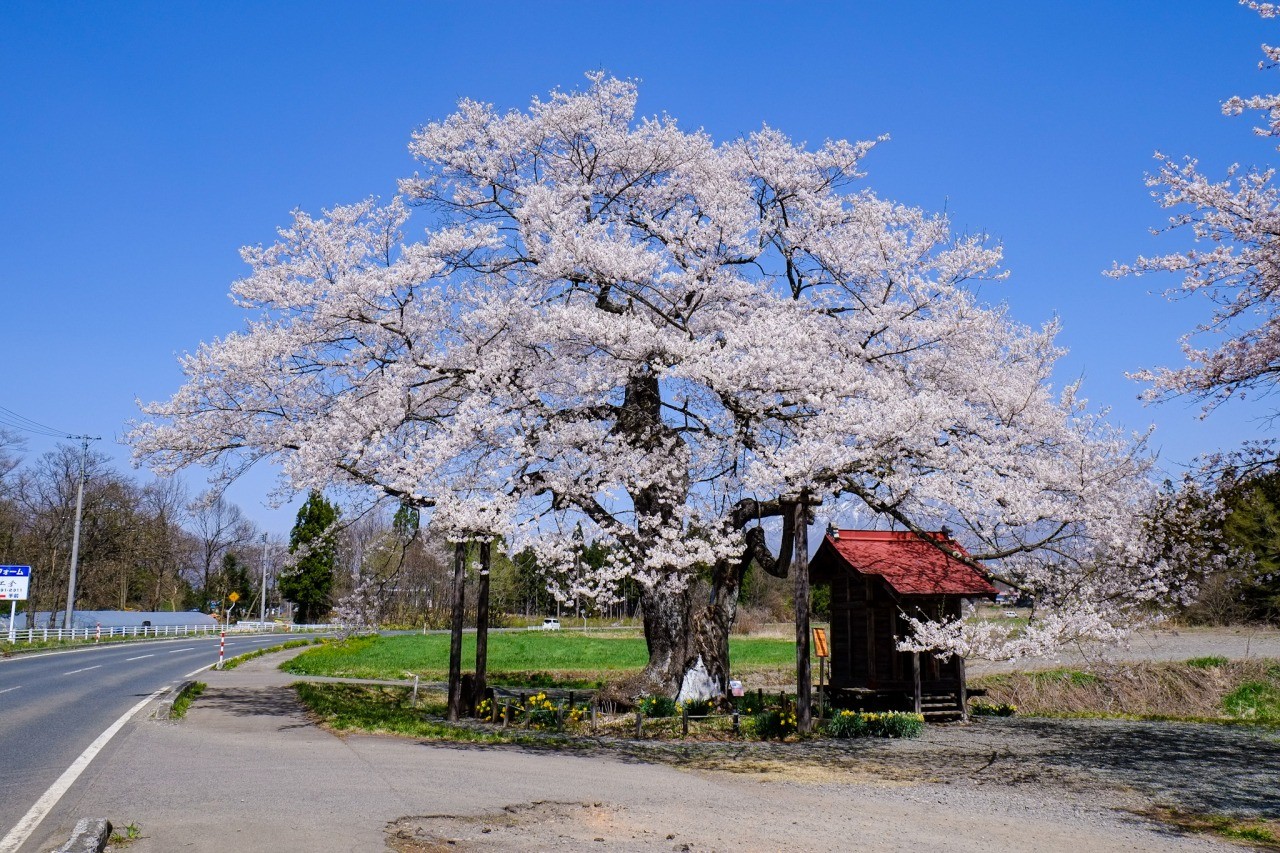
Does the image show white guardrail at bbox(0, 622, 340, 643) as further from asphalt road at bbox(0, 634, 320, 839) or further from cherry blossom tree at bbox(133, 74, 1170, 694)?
cherry blossom tree at bbox(133, 74, 1170, 694)

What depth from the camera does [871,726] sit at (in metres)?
16.1

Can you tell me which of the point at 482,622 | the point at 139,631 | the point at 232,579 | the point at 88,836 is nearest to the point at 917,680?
the point at 482,622

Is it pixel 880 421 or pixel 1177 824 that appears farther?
pixel 880 421

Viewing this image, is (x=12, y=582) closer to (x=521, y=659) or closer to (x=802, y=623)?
(x=521, y=659)

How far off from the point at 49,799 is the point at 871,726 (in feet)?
40.1

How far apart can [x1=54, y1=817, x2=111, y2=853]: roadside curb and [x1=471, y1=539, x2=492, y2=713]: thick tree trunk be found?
908 centimetres

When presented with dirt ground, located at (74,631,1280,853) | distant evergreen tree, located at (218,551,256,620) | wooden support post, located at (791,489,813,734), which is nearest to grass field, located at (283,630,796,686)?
wooden support post, located at (791,489,813,734)

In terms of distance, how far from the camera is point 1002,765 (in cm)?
1277

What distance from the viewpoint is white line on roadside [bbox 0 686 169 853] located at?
7.21 meters

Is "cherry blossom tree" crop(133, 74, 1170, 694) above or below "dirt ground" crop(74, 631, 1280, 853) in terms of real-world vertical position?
above

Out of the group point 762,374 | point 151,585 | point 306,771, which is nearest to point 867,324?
point 762,374

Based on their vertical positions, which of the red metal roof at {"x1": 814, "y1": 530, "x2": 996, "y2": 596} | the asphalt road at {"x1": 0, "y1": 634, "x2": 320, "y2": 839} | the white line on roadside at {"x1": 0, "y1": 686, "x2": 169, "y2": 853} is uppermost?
the red metal roof at {"x1": 814, "y1": 530, "x2": 996, "y2": 596}

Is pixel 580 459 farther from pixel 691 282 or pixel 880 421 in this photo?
pixel 880 421

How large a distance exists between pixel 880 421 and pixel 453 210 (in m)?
10.8
